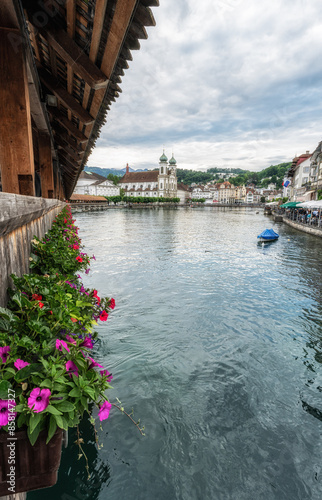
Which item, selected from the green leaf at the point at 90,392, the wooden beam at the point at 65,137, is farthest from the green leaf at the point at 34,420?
the wooden beam at the point at 65,137

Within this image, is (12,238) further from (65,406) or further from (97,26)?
(97,26)

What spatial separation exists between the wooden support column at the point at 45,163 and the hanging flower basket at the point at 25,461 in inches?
332

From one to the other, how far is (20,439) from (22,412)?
0.39 feet

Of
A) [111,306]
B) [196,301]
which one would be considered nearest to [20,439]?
[111,306]

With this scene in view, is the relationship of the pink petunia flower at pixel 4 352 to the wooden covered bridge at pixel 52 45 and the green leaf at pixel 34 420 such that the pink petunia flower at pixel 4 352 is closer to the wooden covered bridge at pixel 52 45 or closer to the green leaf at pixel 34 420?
the green leaf at pixel 34 420

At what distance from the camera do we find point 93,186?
139m

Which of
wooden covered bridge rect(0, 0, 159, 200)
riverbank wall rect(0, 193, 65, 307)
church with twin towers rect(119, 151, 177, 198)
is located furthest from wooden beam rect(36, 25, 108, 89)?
church with twin towers rect(119, 151, 177, 198)

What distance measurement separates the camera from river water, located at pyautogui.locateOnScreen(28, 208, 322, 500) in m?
3.71

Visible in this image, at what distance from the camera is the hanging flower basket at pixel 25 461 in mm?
1296

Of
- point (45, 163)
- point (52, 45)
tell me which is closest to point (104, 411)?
point (52, 45)

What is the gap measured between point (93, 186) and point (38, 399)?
476 ft

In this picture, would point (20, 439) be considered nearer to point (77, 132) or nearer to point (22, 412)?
point (22, 412)

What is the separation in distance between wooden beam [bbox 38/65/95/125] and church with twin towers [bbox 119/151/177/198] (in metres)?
140

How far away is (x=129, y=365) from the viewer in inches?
240
